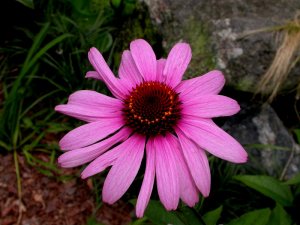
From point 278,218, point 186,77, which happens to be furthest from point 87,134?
point 186,77

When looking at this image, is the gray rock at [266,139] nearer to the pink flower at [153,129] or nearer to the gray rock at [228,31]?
the gray rock at [228,31]

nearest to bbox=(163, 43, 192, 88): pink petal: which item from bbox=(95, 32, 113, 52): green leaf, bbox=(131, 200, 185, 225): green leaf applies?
bbox=(131, 200, 185, 225): green leaf

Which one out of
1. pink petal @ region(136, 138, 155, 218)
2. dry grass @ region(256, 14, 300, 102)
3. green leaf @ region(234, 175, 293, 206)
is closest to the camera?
pink petal @ region(136, 138, 155, 218)

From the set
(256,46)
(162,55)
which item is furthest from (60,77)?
(256,46)

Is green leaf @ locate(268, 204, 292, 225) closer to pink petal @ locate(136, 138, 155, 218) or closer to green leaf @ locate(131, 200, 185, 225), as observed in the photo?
green leaf @ locate(131, 200, 185, 225)

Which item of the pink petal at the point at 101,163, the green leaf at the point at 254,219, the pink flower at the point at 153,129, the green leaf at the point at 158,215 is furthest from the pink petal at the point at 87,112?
the green leaf at the point at 254,219

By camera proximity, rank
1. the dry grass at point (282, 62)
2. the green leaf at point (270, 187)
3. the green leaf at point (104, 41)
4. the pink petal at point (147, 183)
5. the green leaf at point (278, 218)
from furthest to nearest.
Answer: the green leaf at point (104, 41)
the dry grass at point (282, 62)
the green leaf at point (270, 187)
the green leaf at point (278, 218)
the pink petal at point (147, 183)

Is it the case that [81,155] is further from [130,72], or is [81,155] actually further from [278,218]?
[278,218]
